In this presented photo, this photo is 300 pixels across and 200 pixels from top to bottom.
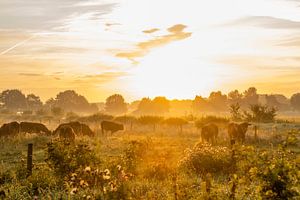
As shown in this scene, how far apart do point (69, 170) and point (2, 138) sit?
2082 centimetres

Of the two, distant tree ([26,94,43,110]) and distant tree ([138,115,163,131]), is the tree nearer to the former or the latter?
distant tree ([26,94,43,110])

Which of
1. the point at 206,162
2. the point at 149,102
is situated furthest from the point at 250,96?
the point at 206,162

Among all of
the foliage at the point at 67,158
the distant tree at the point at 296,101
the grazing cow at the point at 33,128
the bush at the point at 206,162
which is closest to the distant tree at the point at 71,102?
the distant tree at the point at 296,101

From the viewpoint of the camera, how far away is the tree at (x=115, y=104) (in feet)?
559

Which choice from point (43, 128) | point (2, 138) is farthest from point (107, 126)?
point (2, 138)

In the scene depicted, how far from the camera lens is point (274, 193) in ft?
25.5

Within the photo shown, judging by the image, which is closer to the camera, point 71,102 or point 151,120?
point 151,120

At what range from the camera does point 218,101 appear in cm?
17038

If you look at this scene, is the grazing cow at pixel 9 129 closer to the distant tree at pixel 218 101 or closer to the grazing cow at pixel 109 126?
the grazing cow at pixel 109 126

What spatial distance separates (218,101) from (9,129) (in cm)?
13835

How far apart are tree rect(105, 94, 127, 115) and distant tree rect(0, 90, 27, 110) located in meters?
33.6

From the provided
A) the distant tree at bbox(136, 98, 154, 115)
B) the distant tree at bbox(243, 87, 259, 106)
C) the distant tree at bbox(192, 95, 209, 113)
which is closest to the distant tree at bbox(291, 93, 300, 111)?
the distant tree at bbox(243, 87, 259, 106)

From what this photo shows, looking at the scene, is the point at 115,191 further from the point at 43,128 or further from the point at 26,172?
the point at 43,128

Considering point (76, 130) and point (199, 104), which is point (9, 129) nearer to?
point (76, 130)
